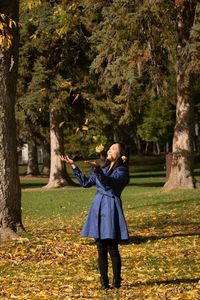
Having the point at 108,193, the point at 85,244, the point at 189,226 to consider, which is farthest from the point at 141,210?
the point at 108,193

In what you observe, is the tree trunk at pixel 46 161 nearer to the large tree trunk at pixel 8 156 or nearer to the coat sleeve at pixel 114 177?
the large tree trunk at pixel 8 156

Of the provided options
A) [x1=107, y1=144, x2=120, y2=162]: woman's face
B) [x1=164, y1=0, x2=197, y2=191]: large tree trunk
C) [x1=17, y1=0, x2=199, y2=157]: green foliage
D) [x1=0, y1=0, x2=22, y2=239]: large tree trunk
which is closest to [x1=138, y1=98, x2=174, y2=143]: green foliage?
[x1=17, y1=0, x2=199, y2=157]: green foliage

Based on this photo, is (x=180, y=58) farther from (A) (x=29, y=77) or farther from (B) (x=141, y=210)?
(A) (x=29, y=77)

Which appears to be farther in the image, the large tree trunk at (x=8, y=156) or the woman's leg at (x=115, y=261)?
the large tree trunk at (x=8, y=156)

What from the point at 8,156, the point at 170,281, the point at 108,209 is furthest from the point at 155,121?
the point at 108,209

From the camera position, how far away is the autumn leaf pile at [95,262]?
8.24 meters

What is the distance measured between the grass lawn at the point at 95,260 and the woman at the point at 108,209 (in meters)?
0.44

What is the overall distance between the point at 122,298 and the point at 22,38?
2838 centimetres

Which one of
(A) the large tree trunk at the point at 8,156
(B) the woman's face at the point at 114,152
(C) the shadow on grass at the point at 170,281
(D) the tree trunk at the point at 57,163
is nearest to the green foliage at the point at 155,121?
(D) the tree trunk at the point at 57,163

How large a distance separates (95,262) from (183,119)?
16.8 m

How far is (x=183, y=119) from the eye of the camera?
26844mm

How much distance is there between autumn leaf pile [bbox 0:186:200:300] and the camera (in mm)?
8242

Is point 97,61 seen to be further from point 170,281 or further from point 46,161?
point 46,161

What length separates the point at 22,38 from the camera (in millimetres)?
34938
